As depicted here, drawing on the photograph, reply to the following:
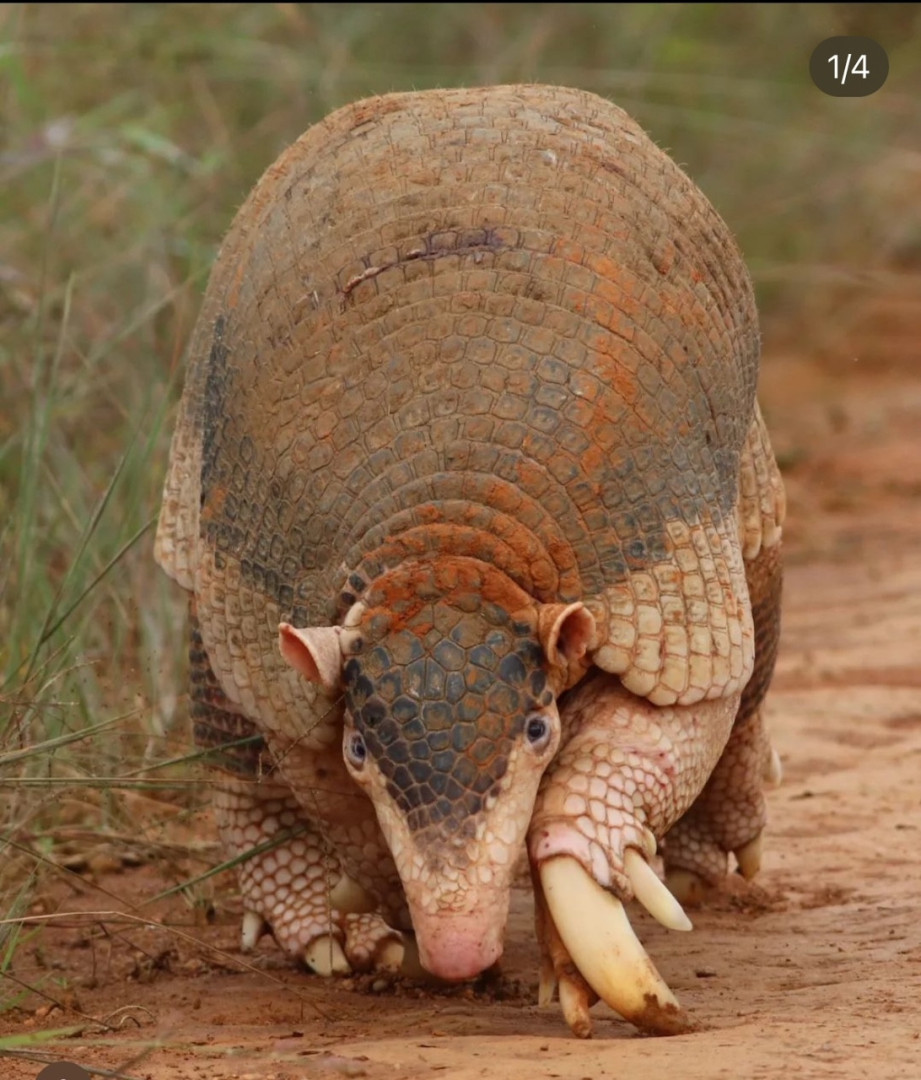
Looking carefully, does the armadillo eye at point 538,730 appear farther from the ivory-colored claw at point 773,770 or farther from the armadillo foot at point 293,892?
the ivory-colored claw at point 773,770

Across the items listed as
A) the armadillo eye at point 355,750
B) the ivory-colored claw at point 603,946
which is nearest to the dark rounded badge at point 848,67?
the armadillo eye at point 355,750

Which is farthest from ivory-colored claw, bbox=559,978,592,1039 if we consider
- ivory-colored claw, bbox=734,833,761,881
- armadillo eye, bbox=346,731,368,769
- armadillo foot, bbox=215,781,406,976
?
ivory-colored claw, bbox=734,833,761,881

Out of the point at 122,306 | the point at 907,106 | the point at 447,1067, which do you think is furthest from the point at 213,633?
the point at 907,106

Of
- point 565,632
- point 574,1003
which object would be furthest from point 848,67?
point 574,1003

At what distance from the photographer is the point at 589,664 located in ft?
13.9

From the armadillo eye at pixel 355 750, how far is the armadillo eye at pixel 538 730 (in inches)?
12.9

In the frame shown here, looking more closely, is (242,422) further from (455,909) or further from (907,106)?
(907,106)

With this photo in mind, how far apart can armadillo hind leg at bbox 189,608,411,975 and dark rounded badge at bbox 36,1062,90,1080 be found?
1.29m

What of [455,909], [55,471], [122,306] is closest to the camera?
[455,909]

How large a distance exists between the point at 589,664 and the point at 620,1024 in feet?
2.49

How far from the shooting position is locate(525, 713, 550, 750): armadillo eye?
4.04m

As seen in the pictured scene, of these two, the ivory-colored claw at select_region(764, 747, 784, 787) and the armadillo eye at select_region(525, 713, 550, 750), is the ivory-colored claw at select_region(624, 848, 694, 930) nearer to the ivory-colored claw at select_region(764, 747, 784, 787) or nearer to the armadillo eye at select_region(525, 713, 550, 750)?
the armadillo eye at select_region(525, 713, 550, 750)

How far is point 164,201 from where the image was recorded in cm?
813

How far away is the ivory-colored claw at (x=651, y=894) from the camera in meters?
4.09
